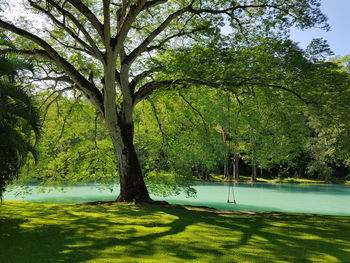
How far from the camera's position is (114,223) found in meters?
6.41

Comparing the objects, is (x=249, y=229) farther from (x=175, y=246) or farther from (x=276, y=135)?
(x=276, y=135)

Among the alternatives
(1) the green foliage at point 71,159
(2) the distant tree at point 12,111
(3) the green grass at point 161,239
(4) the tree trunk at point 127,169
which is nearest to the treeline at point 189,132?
(1) the green foliage at point 71,159

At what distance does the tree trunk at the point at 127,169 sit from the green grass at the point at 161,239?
188 centimetres

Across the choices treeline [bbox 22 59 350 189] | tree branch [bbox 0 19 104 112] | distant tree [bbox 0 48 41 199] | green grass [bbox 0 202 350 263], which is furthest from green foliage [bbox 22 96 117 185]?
distant tree [bbox 0 48 41 199]

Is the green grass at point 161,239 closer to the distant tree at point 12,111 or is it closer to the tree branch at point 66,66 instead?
the distant tree at point 12,111

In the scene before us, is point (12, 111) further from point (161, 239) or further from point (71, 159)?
point (71, 159)

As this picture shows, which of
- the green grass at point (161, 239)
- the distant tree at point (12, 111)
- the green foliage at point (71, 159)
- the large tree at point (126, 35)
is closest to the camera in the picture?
the green grass at point (161, 239)

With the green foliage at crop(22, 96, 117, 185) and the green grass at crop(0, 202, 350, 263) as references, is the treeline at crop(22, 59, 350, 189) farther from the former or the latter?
the green grass at crop(0, 202, 350, 263)

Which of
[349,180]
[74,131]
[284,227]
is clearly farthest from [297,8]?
[349,180]

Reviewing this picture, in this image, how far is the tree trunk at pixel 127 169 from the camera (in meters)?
9.52

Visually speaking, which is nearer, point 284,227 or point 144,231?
point 144,231

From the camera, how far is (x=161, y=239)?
5.12m

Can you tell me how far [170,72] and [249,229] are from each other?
498 cm

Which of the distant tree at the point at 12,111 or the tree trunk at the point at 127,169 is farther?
the tree trunk at the point at 127,169
